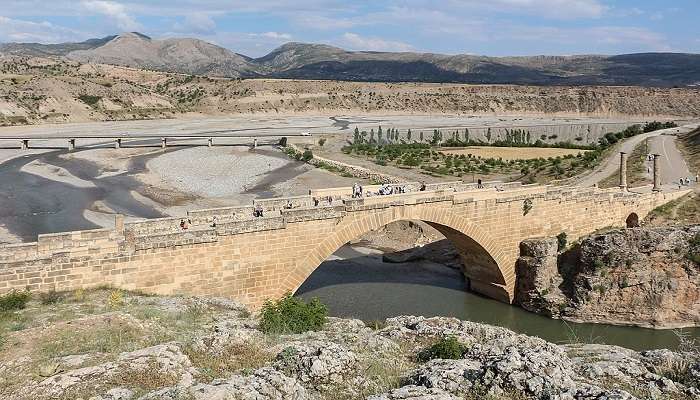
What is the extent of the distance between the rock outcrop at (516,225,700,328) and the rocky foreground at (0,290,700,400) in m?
14.0

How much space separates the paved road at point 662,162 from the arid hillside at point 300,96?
67180 mm

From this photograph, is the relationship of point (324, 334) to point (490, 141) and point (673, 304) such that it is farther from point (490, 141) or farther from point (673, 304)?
point (490, 141)

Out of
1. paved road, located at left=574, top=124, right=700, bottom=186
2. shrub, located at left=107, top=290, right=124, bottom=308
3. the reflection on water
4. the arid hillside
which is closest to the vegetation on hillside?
paved road, located at left=574, top=124, right=700, bottom=186

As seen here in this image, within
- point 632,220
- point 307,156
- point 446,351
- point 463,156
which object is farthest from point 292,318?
point 463,156

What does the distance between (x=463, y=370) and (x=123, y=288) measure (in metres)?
12.1

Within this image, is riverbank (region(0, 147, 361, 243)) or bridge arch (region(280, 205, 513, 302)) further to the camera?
riverbank (region(0, 147, 361, 243))

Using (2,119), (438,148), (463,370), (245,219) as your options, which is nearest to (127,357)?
(463,370)

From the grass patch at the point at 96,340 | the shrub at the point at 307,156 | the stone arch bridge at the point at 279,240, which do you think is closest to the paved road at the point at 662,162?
the stone arch bridge at the point at 279,240

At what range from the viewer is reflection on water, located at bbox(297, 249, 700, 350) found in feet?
80.8

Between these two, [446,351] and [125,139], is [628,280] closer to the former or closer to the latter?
[446,351]

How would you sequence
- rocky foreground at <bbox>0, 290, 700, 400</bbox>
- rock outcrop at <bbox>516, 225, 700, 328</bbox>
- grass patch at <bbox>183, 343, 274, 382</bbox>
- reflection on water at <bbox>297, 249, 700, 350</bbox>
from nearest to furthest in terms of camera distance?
rocky foreground at <bbox>0, 290, 700, 400</bbox> < grass patch at <bbox>183, 343, 274, 382</bbox> < reflection on water at <bbox>297, 249, 700, 350</bbox> < rock outcrop at <bbox>516, 225, 700, 328</bbox>

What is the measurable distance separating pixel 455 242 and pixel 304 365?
1880cm

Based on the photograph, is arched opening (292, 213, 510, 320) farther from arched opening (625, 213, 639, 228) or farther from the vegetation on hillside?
the vegetation on hillside

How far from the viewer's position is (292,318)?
14.8 m
